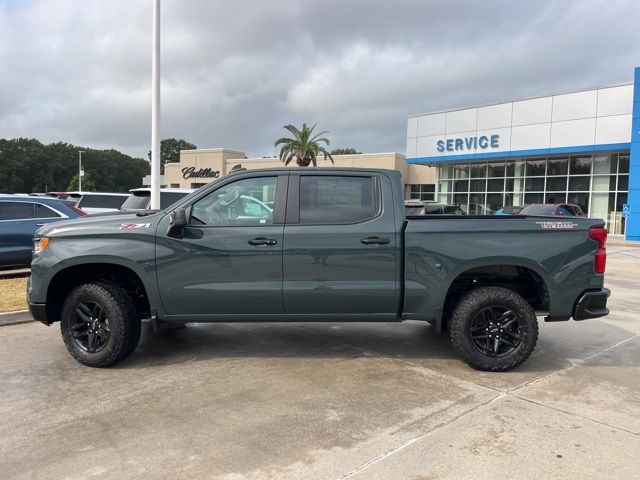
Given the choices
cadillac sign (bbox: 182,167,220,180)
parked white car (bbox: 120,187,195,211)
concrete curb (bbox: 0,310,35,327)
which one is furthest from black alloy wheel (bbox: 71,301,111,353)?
cadillac sign (bbox: 182,167,220,180)

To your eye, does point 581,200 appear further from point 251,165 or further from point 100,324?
point 251,165

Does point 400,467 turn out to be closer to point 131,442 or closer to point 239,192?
point 131,442

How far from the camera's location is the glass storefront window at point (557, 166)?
28156 mm

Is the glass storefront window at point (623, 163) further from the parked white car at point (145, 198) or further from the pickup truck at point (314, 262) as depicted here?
the pickup truck at point (314, 262)

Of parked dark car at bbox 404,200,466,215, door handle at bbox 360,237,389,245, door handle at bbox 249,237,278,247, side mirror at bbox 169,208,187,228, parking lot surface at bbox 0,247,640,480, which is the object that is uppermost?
parked dark car at bbox 404,200,466,215

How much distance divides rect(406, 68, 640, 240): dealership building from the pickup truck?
2370 cm

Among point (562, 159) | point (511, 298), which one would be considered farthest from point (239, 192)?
point (562, 159)

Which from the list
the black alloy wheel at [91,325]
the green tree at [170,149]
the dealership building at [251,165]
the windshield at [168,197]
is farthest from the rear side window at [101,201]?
the green tree at [170,149]

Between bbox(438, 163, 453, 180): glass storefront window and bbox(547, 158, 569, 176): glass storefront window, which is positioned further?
bbox(438, 163, 453, 180): glass storefront window

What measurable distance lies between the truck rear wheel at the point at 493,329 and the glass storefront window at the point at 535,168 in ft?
87.4

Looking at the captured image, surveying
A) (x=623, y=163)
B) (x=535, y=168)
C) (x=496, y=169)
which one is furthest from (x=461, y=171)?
(x=623, y=163)

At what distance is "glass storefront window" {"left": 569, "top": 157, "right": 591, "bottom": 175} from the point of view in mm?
27453

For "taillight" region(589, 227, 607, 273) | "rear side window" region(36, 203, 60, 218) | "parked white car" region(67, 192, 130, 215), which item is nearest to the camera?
"taillight" region(589, 227, 607, 273)

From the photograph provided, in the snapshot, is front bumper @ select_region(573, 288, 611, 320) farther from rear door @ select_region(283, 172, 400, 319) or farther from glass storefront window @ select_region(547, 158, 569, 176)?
glass storefront window @ select_region(547, 158, 569, 176)
